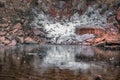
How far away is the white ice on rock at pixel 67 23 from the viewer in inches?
3078

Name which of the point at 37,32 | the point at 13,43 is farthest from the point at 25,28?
the point at 13,43

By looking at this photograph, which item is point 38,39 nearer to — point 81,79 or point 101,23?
point 101,23

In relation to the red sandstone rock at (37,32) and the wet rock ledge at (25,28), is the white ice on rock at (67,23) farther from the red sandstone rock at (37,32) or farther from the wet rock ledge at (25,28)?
the red sandstone rock at (37,32)

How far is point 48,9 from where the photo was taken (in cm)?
8700

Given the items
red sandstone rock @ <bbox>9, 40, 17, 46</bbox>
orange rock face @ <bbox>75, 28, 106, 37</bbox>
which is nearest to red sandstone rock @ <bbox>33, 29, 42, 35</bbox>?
red sandstone rock @ <bbox>9, 40, 17, 46</bbox>

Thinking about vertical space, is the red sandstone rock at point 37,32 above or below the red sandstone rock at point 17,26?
below

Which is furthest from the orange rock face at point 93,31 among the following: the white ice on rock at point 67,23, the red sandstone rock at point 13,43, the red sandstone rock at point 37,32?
the red sandstone rock at point 13,43

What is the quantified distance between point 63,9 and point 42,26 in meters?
8.24

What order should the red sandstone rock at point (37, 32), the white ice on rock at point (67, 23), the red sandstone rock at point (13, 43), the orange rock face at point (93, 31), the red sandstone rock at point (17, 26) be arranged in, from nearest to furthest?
the red sandstone rock at point (13, 43)
the orange rock face at point (93, 31)
the white ice on rock at point (67, 23)
the red sandstone rock at point (37, 32)
the red sandstone rock at point (17, 26)

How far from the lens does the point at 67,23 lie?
84.2m

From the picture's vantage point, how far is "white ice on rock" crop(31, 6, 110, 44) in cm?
7819

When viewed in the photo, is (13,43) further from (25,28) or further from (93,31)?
(93,31)

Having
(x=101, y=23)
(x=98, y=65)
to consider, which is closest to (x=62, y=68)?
(x=98, y=65)

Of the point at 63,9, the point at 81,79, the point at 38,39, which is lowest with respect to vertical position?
the point at 81,79
